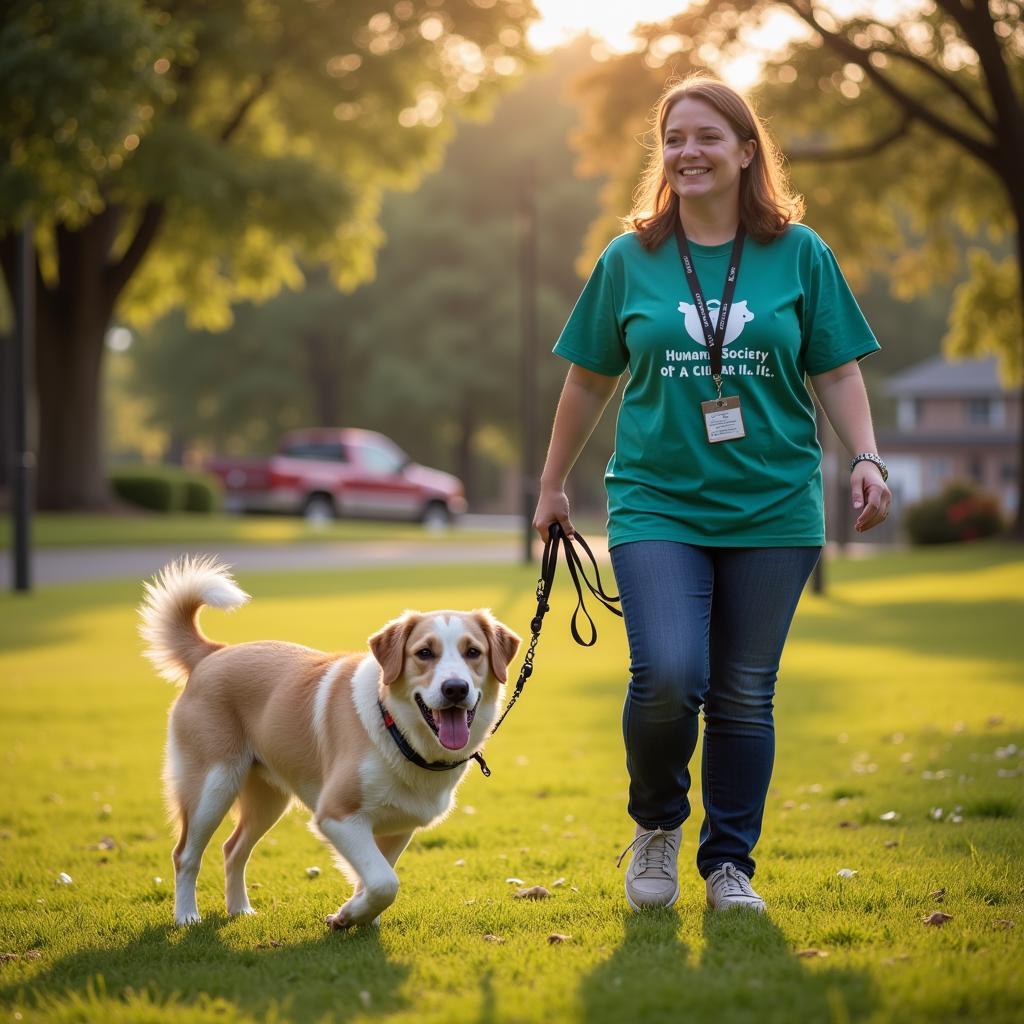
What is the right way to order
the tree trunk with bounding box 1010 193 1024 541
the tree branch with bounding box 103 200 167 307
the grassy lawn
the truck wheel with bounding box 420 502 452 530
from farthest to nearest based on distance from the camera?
the truck wheel with bounding box 420 502 452 530 → the tree branch with bounding box 103 200 167 307 → the tree trunk with bounding box 1010 193 1024 541 → the grassy lawn

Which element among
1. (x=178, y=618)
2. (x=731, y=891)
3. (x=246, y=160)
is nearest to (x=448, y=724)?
(x=731, y=891)

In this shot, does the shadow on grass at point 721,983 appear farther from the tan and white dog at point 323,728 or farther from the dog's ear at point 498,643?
the dog's ear at point 498,643

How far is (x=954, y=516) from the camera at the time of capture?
2820 cm

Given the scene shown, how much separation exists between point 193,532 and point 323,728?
21547mm

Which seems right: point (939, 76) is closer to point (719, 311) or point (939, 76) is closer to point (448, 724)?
point (719, 311)

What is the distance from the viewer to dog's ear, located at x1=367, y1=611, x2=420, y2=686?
13.8 feet

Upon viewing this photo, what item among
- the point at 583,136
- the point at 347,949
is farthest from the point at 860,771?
the point at 583,136

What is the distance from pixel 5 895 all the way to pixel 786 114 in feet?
69.2

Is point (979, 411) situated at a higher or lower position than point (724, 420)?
higher

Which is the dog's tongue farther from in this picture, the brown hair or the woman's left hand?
the brown hair

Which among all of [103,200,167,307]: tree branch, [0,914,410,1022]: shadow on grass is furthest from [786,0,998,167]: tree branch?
[0,914,410,1022]: shadow on grass

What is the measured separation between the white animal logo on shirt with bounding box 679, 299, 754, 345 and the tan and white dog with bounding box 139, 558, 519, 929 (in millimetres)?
1122

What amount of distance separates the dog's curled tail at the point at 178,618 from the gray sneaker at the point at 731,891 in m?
1.95

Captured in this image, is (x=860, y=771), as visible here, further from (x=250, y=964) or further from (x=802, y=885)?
(x=250, y=964)
